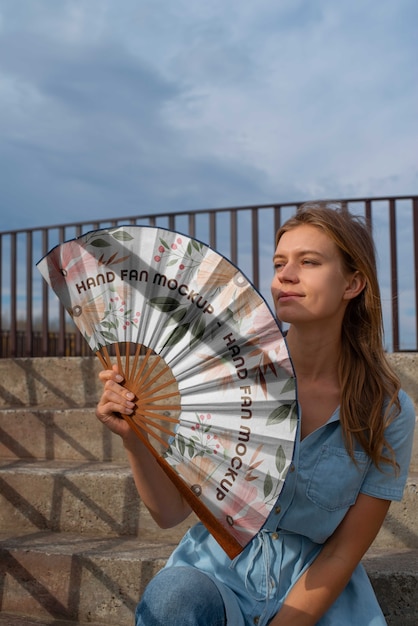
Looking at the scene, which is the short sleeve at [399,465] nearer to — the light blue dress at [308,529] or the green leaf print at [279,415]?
the light blue dress at [308,529]

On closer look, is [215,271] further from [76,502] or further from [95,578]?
[76,502]

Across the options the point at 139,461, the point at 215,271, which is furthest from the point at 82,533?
the point at 215,271

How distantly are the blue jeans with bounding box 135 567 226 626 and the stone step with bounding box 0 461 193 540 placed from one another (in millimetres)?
1282

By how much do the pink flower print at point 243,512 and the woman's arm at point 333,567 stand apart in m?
0.20

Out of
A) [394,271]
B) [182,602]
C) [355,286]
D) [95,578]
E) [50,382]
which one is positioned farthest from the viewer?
[394,271]

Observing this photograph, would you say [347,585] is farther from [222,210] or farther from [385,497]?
[222,210]

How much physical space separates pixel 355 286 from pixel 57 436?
7.39 feet

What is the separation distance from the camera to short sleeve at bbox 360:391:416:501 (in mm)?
1306

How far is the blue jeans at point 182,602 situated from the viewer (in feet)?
3.76

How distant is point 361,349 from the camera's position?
144cm

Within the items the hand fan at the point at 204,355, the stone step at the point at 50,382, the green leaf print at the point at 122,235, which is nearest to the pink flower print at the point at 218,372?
the hand fan at the point at 204,355

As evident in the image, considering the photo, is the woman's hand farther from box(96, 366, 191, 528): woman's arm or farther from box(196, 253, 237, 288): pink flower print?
box(196, 253, 237, 288): pink flower print

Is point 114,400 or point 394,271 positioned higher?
point 394,271

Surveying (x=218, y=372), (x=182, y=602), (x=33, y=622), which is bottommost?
(x=33, y=622)
